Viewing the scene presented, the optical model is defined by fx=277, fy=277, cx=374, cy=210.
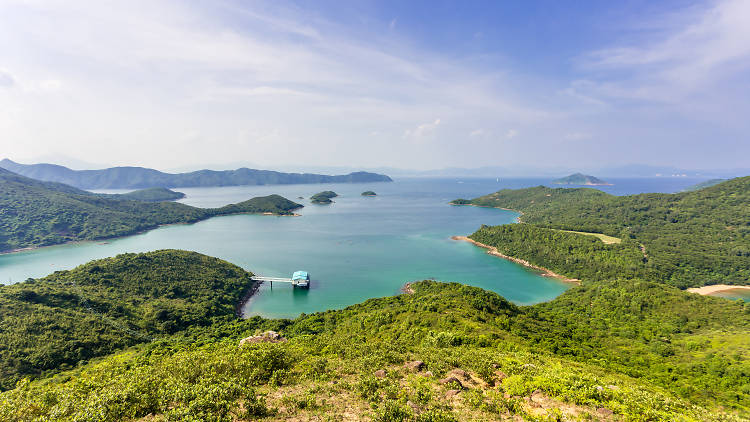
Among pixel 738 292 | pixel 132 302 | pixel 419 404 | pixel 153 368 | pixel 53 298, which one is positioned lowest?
pixel 738 292

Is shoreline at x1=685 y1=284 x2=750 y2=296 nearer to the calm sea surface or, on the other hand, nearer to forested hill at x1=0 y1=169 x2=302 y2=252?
the calm sea surface

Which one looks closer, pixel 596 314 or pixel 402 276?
pixel 596 314

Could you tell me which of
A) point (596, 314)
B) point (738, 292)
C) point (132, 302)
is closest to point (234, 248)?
point (132, 302)

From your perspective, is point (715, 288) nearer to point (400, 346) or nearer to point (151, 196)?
point (400, 346)

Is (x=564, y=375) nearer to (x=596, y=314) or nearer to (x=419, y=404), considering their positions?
(x=419, y=404)

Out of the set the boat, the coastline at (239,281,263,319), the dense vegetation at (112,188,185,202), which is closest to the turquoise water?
the boat

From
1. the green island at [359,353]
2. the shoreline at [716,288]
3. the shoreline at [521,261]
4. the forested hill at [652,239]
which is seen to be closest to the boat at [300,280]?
the green island at [359,353]
